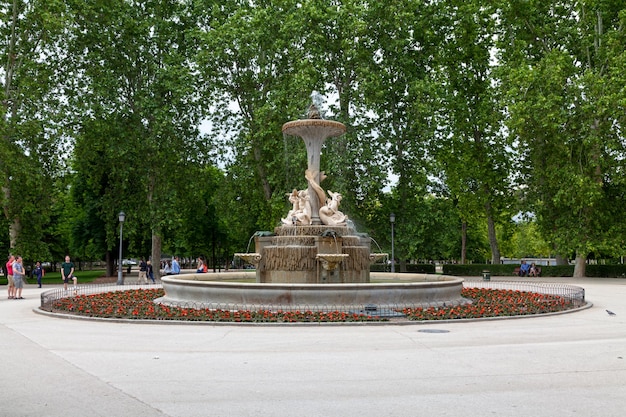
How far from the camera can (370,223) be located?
40.0 m

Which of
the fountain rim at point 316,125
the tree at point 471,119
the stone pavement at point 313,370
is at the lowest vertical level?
the stone pavement at point 313,370

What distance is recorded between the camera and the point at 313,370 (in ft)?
28.6

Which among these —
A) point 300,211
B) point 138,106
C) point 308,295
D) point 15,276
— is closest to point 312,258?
point 300,211

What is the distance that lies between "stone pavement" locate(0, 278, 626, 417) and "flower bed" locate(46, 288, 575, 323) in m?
0.58

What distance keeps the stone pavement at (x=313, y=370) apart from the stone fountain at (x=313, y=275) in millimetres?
1798

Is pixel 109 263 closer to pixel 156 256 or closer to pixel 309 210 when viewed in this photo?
pixel 156 256

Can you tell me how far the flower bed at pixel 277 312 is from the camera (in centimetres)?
Result: 1430

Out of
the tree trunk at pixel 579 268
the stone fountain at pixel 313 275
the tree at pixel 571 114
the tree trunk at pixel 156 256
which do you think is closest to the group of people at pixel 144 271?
the tree trunk at pixel 156 256

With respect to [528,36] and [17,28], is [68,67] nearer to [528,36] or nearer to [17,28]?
[17,28]

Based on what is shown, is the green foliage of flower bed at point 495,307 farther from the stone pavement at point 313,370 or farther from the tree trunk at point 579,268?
the tree trunk at point 579,268

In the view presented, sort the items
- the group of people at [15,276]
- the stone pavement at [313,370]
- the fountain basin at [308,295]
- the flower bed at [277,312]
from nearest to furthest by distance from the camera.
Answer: the stone pavement at [313,370], the flower bed at [277,312], the fountain basin at [308,295], the group of people at [15,276]

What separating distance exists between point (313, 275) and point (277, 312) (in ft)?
12.7

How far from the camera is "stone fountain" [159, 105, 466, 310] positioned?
15.4m

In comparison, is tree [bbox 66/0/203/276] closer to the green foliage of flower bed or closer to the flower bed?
the flower bed
